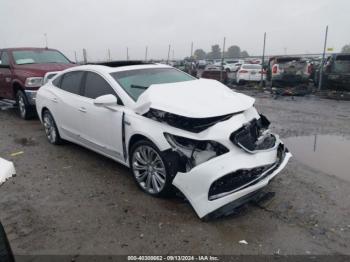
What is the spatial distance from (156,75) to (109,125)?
1178 millimetres

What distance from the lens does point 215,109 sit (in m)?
3.76

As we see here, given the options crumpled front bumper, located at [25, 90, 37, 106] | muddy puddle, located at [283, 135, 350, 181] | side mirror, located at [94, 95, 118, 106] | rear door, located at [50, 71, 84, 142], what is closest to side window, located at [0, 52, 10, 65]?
crumpled front bumper, located at [25, 90, 37, 106]

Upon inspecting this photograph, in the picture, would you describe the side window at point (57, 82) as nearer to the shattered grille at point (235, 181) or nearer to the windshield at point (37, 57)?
the windshield at point (37, 57)

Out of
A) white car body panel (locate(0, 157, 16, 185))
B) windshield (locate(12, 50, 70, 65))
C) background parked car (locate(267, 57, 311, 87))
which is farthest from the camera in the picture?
background parked car (locate(267, 57, 311, 87))

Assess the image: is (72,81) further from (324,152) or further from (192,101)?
(324,152)

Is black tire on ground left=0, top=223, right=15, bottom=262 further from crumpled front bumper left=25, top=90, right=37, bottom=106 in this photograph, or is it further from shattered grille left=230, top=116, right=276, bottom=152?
crumpled front bumper left=25, top=90, right=37, bottom=106

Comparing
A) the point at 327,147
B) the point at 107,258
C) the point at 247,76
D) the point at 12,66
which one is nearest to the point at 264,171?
the point at 107,258

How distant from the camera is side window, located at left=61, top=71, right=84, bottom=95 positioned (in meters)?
5.39

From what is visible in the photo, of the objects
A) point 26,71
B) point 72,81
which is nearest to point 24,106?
point 26,71

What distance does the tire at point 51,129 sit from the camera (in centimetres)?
615

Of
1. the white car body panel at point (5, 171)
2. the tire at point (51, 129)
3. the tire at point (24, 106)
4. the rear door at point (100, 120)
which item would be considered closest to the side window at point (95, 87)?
the rear door at point (100, 120)

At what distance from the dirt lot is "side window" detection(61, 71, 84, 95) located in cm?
121

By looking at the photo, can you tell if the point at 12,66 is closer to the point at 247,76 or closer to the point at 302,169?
the point at 302,169

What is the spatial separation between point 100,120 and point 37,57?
18.7 ft
